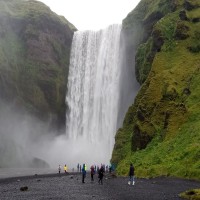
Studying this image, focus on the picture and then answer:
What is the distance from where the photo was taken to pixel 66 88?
112125 millimetres

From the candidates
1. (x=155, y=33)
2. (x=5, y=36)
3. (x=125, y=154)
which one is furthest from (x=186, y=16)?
(x=5, y=36)

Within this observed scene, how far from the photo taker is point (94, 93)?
104000 millimetres

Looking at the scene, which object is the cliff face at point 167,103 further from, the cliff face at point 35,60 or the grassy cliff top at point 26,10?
the grassy cliff top at point 26,10

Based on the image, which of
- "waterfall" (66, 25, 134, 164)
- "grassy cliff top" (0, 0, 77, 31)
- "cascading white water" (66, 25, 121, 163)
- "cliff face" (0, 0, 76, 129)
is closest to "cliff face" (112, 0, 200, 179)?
"waterfall" (66, 25, 134, 164)

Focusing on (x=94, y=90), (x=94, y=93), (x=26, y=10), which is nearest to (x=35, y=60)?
(x=26, y=10)

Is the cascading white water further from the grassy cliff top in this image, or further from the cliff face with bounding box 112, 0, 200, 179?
the cliff face with bounding box 112, 0, 200, 179

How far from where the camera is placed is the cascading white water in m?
95.8

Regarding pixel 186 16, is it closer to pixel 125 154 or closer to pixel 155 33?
pixel 155 33

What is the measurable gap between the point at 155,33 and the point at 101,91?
99.4 ft

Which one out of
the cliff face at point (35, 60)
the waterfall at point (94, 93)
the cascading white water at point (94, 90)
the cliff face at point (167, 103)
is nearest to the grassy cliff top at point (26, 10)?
the cliff face at point (35, 60)

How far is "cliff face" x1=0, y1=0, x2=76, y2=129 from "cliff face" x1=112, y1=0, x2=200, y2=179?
34.9m

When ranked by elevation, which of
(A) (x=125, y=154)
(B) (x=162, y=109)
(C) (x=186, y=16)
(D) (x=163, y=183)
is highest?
(C) (x=186, y=16)

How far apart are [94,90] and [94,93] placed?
0.96 m

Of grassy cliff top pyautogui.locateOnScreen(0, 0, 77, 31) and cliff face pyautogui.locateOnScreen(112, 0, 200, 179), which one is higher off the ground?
grassy cliff top pyautogui.locateOnScreen(0, 0, 77, 31)
